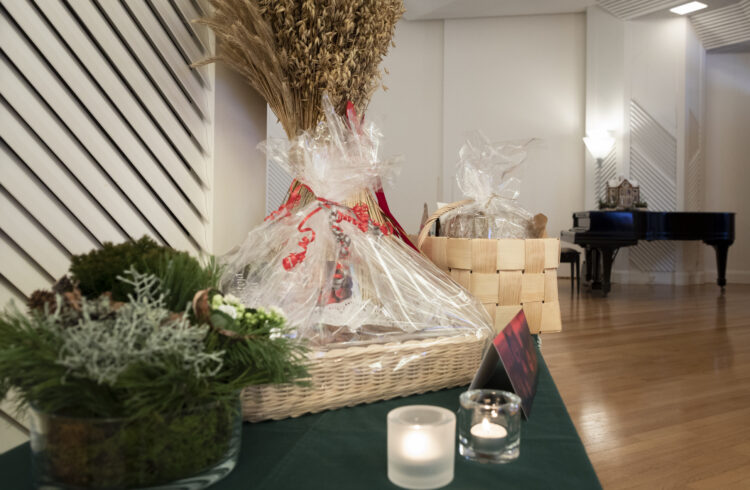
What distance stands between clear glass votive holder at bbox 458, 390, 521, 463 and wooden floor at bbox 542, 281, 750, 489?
1.09 m

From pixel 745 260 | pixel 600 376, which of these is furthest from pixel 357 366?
pixel 745 260

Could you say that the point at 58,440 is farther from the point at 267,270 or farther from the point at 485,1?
the point at 485,1

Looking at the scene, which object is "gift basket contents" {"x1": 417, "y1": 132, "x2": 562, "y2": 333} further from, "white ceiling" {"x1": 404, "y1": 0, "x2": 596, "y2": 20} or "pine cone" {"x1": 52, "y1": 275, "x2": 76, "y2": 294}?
"white ceiling" {"x1": 404, "y1": 0, "x2": 596, "y2": 20}

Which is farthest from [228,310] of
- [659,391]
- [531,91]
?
[531,91]

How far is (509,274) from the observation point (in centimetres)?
94

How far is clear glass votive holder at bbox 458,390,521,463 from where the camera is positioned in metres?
0.46

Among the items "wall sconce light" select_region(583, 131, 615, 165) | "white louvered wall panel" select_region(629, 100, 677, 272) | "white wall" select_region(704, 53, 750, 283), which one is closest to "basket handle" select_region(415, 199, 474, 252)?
"wall sconce light" select_region(583, 131, 615, 165)

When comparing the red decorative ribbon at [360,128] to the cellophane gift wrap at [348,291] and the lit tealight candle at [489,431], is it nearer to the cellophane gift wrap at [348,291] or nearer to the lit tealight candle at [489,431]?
the cellophane gift wrap at [348,291]

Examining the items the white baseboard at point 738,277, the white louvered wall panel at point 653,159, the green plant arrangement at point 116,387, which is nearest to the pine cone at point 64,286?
the green plant arrangement at point 116,387

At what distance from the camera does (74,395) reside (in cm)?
34

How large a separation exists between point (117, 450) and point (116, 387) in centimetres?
5

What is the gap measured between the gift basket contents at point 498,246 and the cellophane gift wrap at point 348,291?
0.13m

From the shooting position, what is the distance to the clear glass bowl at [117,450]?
0.34 meters

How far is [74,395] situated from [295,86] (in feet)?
2.17
